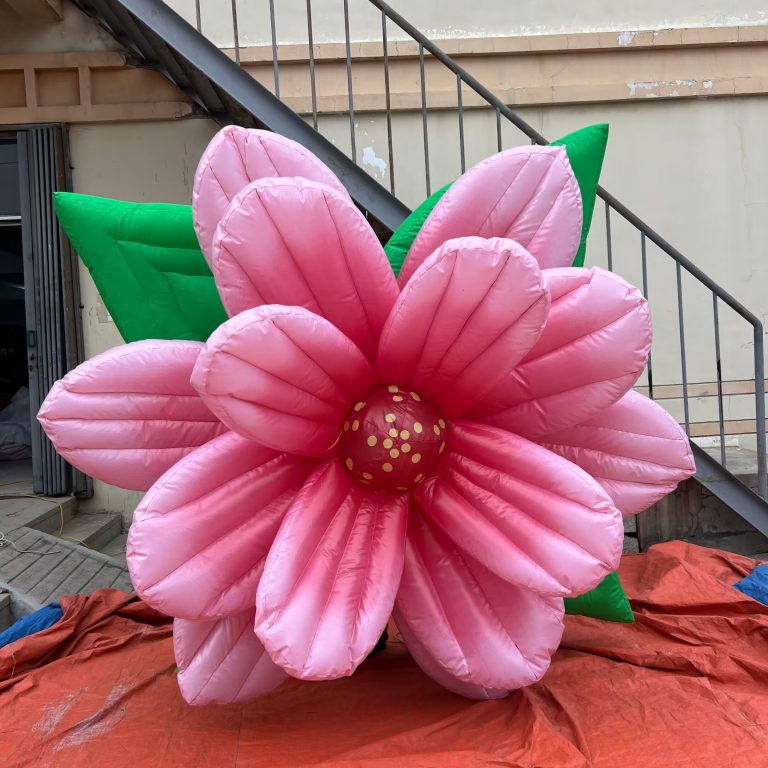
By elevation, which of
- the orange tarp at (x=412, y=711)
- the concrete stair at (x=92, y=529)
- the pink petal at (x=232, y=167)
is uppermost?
the pink petal at (x=232, y=167)

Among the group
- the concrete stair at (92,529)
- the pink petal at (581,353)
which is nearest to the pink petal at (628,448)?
the pink petal at (581,353)

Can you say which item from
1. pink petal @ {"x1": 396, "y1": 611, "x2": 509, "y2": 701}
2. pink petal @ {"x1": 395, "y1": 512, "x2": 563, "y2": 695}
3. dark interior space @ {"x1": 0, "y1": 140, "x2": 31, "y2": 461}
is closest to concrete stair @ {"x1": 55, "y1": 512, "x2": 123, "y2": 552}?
dark interior space @ {"x1": 0, "y1": 140, "x2": 31, "y2": 461}

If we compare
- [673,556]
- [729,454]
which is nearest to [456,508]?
[673,556]

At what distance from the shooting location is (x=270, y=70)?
445 centimetres

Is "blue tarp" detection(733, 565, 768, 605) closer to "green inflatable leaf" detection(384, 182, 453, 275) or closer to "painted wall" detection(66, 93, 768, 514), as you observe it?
"painted wall" detection(66, 93, 768, 514)

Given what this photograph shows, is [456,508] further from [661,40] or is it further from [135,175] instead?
[661,40]

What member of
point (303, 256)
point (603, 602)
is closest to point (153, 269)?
point (303, 256)

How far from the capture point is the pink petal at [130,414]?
1.38 meters

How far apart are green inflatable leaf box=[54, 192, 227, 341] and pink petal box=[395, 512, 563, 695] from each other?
81 cm

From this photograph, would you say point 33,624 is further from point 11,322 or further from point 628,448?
point 11,322

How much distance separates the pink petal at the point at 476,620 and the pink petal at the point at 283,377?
0.40m

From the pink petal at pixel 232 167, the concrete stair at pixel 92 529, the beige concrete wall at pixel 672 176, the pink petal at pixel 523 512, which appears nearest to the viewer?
the pink petal at pixel 523 512

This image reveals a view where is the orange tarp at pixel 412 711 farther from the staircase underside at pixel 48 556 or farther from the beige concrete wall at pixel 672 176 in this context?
the beige concrete wall at pixel 672 176

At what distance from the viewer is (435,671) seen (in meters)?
1.62
